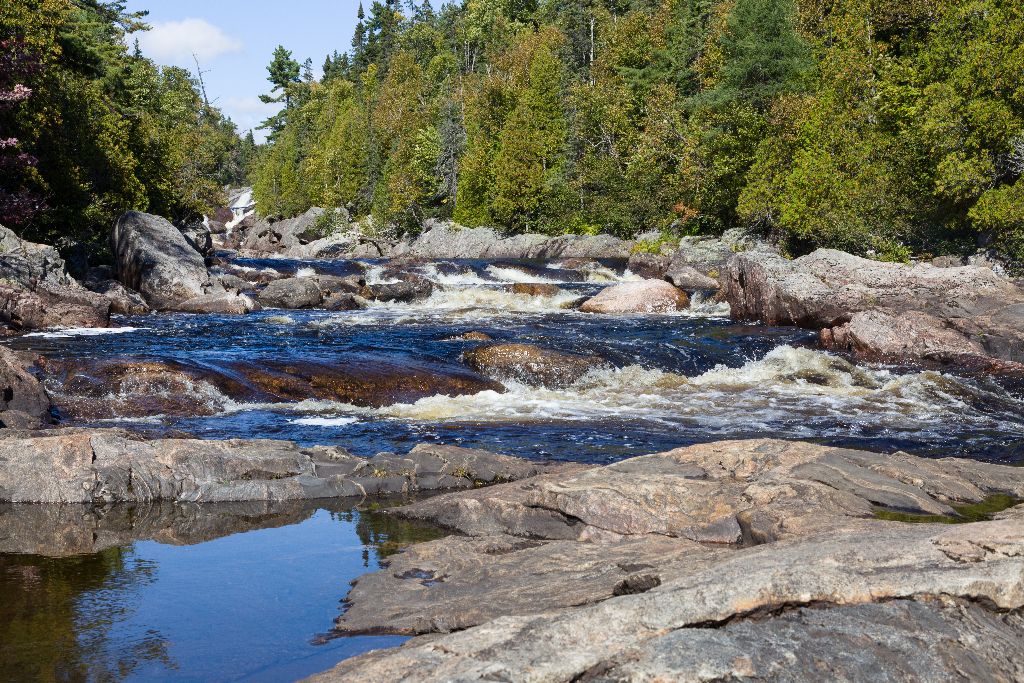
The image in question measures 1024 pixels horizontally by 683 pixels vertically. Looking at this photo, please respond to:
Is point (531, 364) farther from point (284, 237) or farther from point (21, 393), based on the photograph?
point (284, 237)

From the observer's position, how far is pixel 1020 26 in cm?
2745

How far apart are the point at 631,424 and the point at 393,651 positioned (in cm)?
966

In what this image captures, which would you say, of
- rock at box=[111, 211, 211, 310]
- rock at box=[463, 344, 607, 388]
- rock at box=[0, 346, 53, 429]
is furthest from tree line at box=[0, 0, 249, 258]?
rock at box=[463, 344, 607, 388]

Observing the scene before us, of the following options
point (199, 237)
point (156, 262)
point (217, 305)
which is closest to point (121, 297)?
point (156, 262)

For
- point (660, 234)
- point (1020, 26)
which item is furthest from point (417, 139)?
point (1020, 26)

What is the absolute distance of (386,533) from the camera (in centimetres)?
788

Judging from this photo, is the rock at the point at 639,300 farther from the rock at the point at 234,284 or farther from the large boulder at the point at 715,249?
the rock at the point at 234,284

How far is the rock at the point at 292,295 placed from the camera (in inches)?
1161

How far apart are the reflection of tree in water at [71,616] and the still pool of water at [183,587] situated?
0.01 meters

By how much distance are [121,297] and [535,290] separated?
14.1 metres

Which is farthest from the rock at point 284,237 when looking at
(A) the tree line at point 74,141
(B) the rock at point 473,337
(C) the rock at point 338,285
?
(B) the rock at point 473,337

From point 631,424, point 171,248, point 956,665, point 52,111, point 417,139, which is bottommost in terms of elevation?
point 631,424

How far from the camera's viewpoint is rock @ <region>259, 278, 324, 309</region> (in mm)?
29484

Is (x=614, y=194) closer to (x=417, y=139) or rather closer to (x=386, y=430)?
(x=417, y=139)
